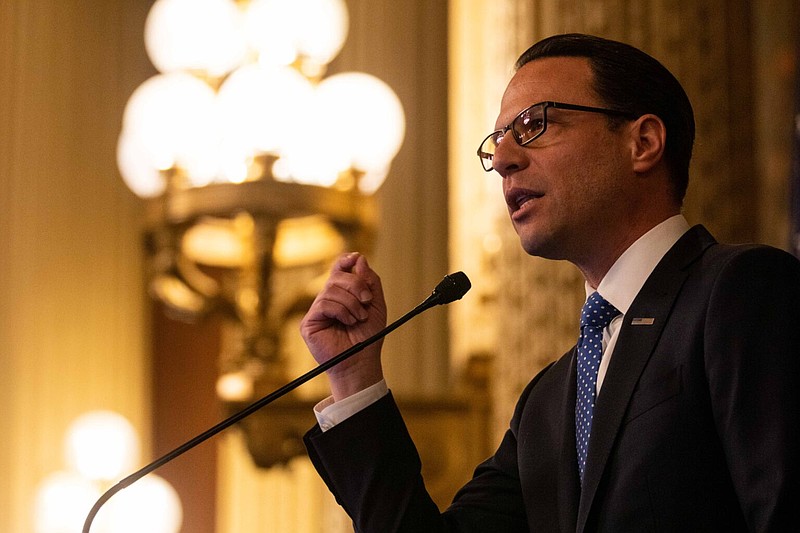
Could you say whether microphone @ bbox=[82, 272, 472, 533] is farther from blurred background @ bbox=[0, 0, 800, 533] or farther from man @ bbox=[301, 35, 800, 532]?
blurred background @ bbox=[0, 0, 800, 533]

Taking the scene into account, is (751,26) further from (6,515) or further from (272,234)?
(6,515)

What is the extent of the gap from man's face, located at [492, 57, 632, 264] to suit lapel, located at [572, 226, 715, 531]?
0.13 meters

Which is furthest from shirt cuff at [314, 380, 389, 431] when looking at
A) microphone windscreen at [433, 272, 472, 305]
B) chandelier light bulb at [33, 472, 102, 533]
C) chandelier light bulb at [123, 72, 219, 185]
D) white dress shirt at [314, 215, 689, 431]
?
chandelier light bulb at [33, 472, 102, 533]

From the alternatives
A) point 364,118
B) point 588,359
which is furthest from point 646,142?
point 364,118

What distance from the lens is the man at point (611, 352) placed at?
168 cm

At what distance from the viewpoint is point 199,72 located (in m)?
6.47

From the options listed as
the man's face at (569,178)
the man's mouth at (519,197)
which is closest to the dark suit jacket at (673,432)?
the man's face at (569,178)

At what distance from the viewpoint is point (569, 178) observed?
2.02 meters

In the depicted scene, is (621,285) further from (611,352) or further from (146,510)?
(146,510)

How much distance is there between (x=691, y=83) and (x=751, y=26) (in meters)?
0.92

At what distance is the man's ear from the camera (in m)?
2.04

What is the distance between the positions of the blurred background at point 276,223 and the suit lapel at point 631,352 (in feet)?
8.48

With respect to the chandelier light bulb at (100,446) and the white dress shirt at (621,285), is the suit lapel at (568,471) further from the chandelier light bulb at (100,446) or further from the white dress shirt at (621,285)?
the chandelier light bulb at (100,446)

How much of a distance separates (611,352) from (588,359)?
3.0 inches
